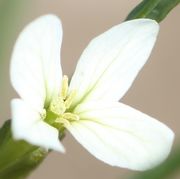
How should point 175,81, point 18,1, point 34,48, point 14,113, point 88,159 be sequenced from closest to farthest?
1. point 14,113
2. point 34,48
3. point 18,1
4. point 88,159
5. point 175,81

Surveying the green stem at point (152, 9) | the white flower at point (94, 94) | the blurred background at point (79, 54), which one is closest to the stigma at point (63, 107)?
the white flower at point (94, 94)

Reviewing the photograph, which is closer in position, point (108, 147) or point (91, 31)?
point (108, 147)

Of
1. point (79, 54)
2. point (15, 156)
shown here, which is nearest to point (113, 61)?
point (15, 156)

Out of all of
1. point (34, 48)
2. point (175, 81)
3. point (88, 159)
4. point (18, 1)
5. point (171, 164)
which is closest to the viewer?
point (34, 48)

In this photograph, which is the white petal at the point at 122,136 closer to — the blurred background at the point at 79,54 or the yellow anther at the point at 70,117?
the yellow anther at the point at 70,117

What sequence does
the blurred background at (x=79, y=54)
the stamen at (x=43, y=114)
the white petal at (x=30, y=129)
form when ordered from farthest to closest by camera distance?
the blurred background at (x=79, y=54), the stamen at (x=43, y=114), the white petal at (x=30, y=129)

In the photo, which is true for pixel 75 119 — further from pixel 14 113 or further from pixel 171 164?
pixel 171 164

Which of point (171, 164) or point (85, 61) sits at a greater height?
point (85, 61)

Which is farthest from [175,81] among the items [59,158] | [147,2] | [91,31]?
[147,2]

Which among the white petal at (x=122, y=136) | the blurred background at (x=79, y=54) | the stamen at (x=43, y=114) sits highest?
the stamen at (x=43, y=114)
